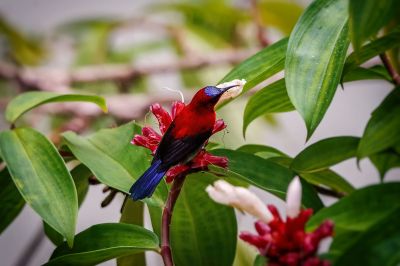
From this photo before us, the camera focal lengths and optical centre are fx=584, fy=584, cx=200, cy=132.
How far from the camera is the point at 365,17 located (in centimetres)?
36

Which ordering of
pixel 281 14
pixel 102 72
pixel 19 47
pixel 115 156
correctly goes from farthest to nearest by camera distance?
pixel 19 47
pixel 281 14
pixel 102 72
pixel 115 156

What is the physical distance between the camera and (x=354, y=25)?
35 centimetres

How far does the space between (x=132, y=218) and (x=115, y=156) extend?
7 cm

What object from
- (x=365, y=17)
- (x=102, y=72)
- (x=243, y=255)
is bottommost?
(x=243, y=255)

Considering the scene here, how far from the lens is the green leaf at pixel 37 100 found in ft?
1.80

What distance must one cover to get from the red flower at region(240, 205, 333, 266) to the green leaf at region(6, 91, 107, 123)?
0.75 feet

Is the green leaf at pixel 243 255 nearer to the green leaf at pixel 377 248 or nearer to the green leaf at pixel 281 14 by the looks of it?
the green leaf at pixel 377 248

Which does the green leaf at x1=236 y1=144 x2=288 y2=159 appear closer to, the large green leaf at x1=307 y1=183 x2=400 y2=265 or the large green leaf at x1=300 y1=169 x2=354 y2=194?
the large green leaf at x1=300 y1=169 x2=354 y2=194

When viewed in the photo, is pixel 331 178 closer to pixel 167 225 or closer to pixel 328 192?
pixel 328 192

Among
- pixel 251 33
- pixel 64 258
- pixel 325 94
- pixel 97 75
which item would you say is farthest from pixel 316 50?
pixel 251 33

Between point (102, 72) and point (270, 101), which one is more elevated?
point (270, 101)

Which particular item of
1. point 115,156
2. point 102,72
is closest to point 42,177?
point 115,156

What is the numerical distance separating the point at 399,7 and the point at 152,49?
1.37 meters

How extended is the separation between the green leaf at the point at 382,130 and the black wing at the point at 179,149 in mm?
122
